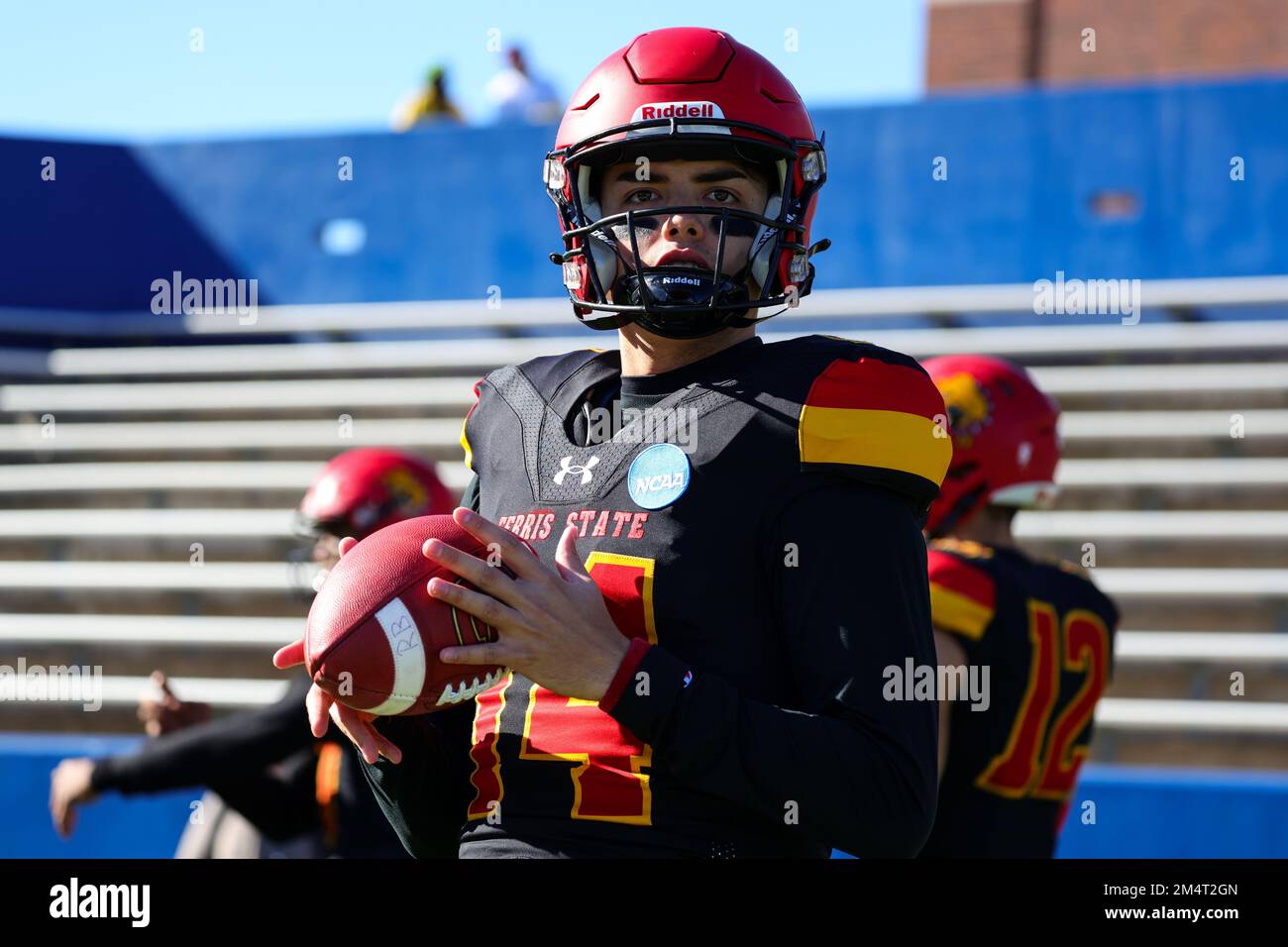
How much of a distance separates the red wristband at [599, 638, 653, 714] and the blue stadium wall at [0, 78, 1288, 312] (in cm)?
631

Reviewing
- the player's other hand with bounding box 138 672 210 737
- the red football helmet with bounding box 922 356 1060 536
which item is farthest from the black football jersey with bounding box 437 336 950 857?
the player's other hand with bounding box 138 672 210 737

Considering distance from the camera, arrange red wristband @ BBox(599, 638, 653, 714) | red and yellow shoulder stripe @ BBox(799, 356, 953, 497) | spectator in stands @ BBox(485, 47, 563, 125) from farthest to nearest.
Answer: spectator in stands @ BBox(485, 47, 563, 125) < red and yellow shoulder stripe @ BBox(799, 356, 953, 497) < red wristband @ BBox(599, 638, 653, 714)

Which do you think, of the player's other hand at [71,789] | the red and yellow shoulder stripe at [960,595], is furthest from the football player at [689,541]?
the player's other hand at [71,789]

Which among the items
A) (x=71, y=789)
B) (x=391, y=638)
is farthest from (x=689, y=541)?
(x=71, y=789)

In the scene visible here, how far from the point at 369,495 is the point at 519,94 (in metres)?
6.16

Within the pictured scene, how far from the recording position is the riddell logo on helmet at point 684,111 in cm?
196

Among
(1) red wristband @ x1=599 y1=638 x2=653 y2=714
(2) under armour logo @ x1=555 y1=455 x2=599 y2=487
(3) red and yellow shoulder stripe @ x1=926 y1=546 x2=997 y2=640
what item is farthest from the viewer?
(3) red and yellow shoulder stripe @ x1=926 y1=546 x2=997 y2=640

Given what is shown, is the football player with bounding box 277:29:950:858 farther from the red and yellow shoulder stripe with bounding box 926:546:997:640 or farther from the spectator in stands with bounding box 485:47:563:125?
the spectator in stands with bounding box 485:47:563:125

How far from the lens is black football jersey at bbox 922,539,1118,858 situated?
9.83ft

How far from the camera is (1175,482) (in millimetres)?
6996

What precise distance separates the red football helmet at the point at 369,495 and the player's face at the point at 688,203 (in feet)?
7.10

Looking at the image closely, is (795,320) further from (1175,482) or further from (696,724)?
(696,724)

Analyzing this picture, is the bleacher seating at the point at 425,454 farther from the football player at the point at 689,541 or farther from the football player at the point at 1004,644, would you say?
the football player at the point at 689,541

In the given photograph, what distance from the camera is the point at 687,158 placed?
1.98 m
